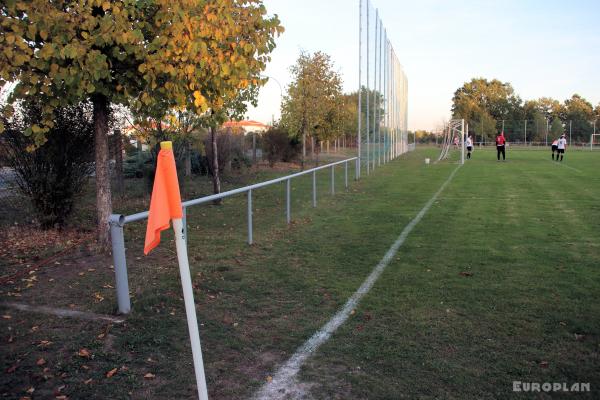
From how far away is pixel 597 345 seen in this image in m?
4.27

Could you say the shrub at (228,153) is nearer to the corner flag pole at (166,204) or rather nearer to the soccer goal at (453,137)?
the soccer goal at (453,137)

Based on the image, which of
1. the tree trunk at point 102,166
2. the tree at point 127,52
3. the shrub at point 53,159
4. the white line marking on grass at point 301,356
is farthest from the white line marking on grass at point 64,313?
the shrub at point 53,159

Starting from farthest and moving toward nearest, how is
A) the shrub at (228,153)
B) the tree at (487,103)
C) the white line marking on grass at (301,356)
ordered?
the tree at (487,103), the shrub at (228,153), the white line marking on grass at (301,356)

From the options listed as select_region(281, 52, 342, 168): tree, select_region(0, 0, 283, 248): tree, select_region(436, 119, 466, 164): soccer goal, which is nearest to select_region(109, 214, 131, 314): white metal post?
select_region(0, 0, 283, 248): tree

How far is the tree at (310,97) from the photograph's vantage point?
2536cm

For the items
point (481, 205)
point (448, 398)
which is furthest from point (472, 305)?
point (481, 205)

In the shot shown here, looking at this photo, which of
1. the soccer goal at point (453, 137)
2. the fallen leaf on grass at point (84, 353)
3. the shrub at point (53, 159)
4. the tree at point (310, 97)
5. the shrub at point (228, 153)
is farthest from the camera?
the soccer goal at point (453, 137)

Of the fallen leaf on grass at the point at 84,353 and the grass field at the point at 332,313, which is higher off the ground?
the fallen leaf on grass at the point at 84,353

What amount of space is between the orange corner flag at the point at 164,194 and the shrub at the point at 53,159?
626 centimetres

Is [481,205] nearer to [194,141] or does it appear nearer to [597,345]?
[194,141]

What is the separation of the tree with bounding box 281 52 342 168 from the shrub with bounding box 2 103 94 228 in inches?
631

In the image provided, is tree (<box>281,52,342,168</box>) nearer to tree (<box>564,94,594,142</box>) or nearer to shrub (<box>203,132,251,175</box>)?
shrub (<box>203,132,251,175</box>)

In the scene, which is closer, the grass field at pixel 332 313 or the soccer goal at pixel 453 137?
the grass field at pixel 332 313

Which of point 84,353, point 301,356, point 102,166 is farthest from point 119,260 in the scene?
point 102,166
